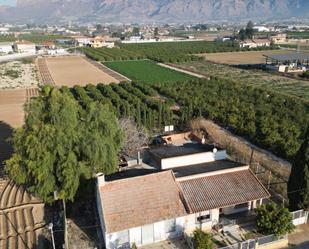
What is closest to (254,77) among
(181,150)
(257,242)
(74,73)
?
(74,73)

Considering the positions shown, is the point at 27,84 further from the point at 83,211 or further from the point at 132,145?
the point at 83,211

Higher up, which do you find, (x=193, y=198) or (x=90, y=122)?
(x=90, y=122)

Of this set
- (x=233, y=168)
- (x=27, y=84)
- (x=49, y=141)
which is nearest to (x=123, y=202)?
(x=49, y=141)

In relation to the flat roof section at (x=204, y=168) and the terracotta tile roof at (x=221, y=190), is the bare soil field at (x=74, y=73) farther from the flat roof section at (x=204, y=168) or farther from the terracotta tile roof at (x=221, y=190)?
the terracotta tile roof at (x=221, y=190)

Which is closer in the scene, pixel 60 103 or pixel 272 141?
pixel 60 103

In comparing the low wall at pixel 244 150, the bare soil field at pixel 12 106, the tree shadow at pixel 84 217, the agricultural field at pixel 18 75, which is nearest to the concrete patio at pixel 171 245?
the tree shadow at pixel 84 217

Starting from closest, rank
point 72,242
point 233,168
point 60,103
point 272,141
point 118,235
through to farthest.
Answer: point 118,235 → point 72,242 → point 233,168 → point 60,103 → point 272,141
